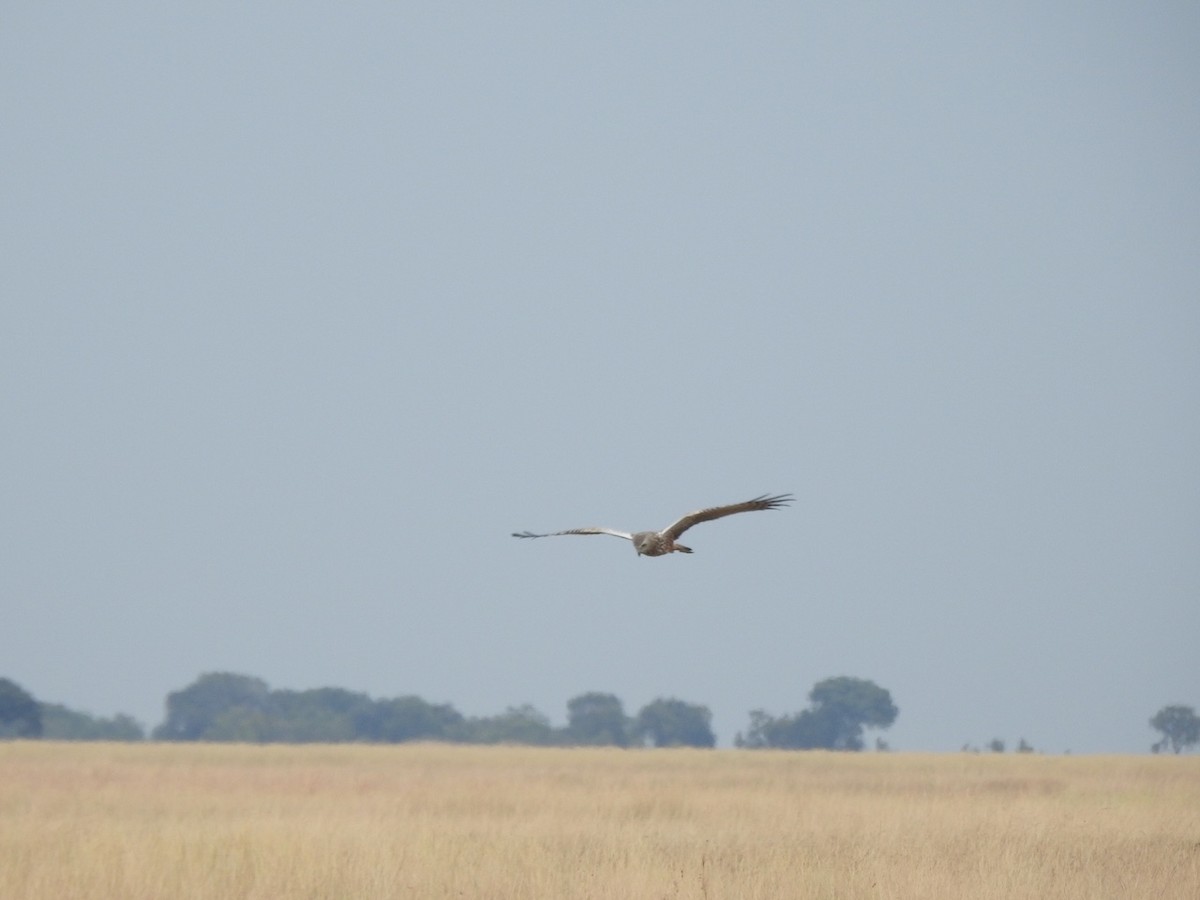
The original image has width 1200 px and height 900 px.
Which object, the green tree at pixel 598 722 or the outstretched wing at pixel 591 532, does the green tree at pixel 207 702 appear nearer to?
the green tree at pixel 598 722

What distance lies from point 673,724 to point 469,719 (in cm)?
1143

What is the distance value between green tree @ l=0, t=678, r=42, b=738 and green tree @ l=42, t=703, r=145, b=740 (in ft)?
70.7

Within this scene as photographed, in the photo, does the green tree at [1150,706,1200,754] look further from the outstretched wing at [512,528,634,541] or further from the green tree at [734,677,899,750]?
the outstretched wing at [512,528,634,541]

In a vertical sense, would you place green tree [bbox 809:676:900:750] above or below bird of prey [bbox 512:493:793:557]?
above

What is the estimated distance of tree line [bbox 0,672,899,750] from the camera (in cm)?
9506

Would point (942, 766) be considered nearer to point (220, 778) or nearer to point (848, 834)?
point (220, 778)

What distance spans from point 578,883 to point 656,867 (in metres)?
1.21

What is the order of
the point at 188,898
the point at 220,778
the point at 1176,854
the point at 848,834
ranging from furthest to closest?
the point at 220,778
the point at 848,834
the point at 1176,854
the point at 188,898

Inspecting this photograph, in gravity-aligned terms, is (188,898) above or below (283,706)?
below

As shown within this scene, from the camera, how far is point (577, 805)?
76.1 feet

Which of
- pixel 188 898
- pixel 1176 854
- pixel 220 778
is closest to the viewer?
pixel 188 898

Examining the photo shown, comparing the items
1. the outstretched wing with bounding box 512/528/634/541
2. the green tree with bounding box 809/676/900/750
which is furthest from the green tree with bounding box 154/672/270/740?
the outstretched wing with bounding box 512/528/634/541

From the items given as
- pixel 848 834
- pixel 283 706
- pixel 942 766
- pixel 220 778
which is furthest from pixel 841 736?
pixel 848 834

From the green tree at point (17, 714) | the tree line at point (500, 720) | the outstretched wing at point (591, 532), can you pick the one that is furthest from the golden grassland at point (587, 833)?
the tree line at point (500, 720)
